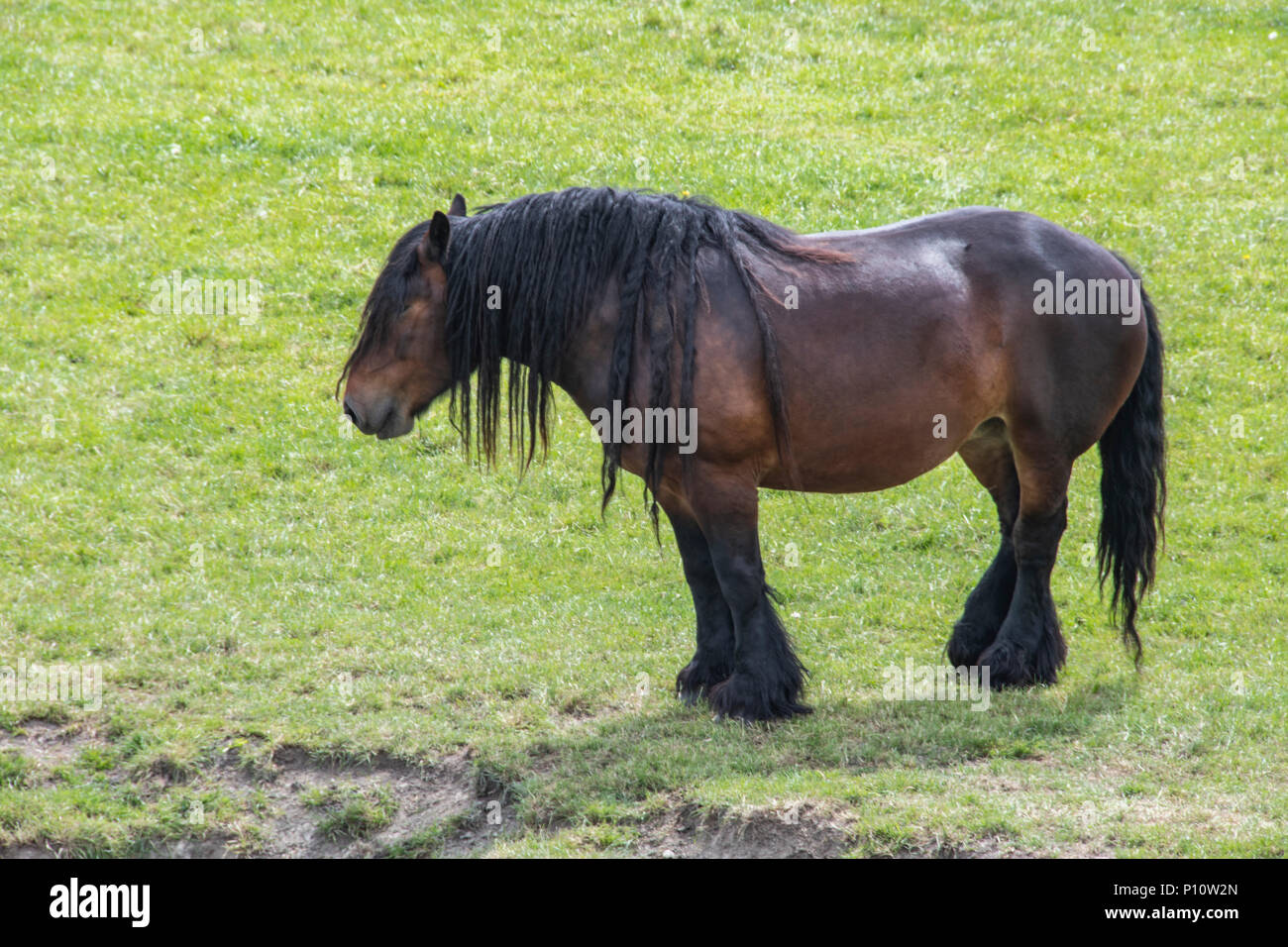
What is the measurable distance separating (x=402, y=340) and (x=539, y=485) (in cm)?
383

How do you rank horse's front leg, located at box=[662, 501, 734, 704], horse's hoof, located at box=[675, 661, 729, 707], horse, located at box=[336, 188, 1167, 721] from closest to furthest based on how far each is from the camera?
horse, located at box=[336, 188, 1167, 721], horse's front leg, located at box=[662, 501, 734, 704], horse's hoof, located at box=[675, 661, 729, 707]

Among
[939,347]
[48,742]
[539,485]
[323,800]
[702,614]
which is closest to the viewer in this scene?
[323,800]

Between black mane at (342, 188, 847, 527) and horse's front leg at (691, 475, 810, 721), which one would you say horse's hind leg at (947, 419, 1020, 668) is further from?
black mane at (342, 188, 847, 527)

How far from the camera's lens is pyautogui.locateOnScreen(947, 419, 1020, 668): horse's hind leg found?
768cm

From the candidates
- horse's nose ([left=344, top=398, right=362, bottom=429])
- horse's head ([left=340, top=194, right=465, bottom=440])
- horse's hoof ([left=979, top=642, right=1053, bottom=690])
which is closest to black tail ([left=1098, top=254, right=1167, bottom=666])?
horse's hoof ([left=979, top=642, right=1053, bottom=690])

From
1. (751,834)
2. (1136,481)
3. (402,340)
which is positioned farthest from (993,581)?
(402,340)

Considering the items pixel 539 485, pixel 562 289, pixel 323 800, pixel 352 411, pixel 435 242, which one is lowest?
pixel 323 800

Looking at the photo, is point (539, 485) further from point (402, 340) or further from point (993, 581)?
point (993, 581)

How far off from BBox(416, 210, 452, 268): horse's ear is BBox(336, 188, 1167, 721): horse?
0.01 meters

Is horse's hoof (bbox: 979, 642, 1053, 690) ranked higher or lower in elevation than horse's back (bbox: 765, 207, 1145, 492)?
lower

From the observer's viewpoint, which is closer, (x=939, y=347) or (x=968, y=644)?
(x=939, y=347)

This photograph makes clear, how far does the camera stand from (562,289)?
665cm

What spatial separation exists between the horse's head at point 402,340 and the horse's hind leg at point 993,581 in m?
3.07

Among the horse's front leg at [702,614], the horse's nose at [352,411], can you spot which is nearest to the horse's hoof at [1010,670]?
the horse's front leg at [702,614]
